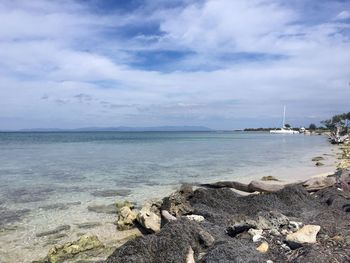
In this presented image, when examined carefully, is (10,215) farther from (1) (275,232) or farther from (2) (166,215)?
(1) (275,232)

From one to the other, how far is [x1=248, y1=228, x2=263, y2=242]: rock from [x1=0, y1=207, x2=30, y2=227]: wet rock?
7.54 m

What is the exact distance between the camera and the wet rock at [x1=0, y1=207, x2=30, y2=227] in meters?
11.5

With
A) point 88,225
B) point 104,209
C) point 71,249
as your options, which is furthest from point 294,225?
point 104,209

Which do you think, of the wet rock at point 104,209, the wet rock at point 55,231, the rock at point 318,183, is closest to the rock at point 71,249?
the wet rock at point 55,231

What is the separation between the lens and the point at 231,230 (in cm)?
852

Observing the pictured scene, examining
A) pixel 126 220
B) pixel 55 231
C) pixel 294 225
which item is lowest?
pixel 55 231

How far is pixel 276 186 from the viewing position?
13625 millimetres

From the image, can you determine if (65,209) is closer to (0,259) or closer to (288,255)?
(0,259)

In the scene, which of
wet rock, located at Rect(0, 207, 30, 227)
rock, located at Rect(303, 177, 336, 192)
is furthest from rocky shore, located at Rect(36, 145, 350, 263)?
wet rock, located at Rect(0, 207, 30, 227)

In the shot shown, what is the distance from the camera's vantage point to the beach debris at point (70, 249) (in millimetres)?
8242

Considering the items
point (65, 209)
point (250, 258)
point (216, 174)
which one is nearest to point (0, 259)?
point (65, 209)

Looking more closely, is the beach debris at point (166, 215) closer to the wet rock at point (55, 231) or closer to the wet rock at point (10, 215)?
the wet rock at point (55, 231)

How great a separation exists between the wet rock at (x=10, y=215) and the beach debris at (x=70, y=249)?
11.1ft

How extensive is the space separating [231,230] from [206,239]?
1.10 meters
